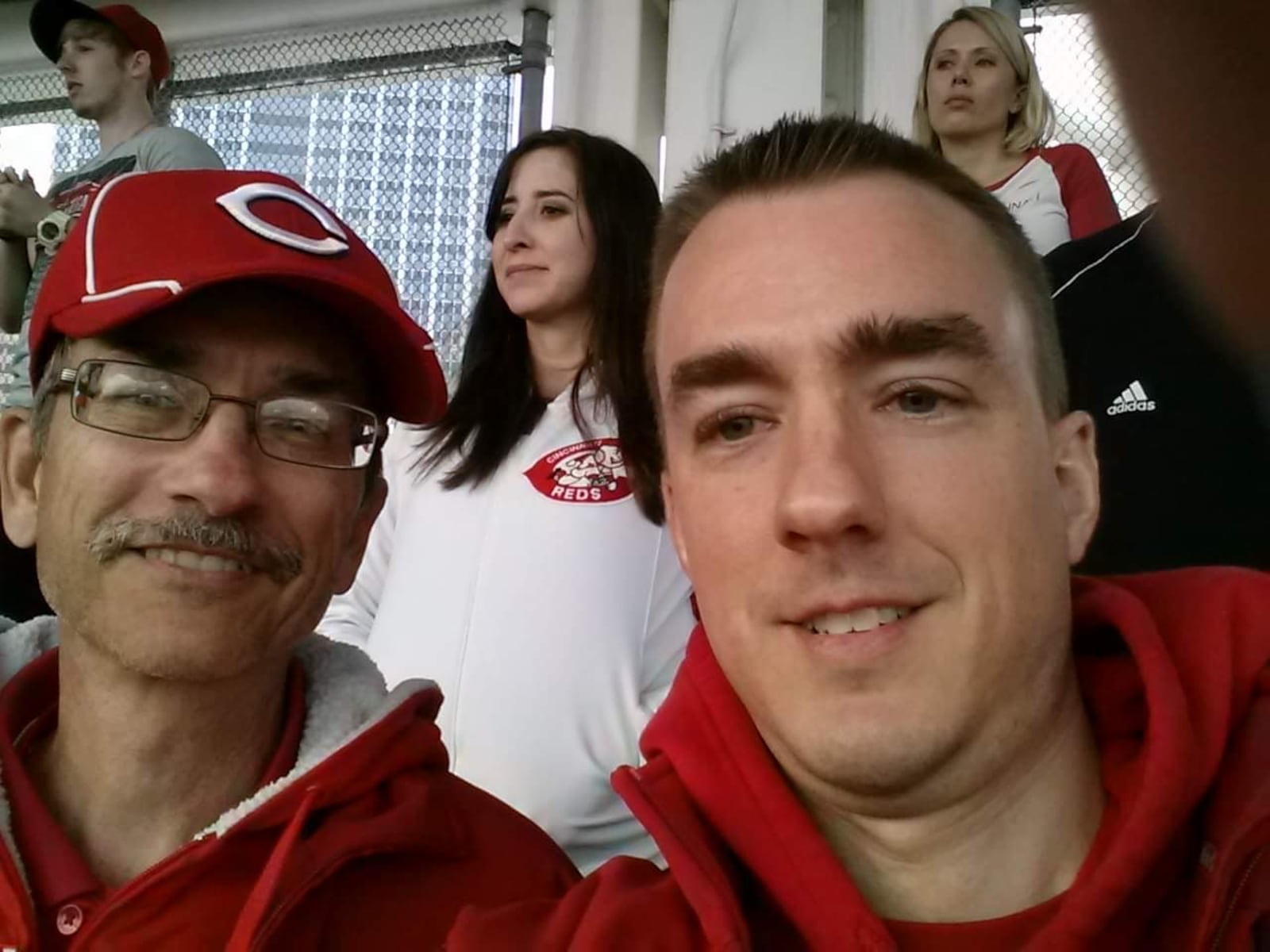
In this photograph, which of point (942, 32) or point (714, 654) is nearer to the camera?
point (714, 654)

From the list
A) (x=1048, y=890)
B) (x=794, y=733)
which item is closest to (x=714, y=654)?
(x=794, y=733)

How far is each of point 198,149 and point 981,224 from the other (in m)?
1.99

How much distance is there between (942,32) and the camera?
2.07 meters

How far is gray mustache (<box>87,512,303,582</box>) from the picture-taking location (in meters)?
0.87

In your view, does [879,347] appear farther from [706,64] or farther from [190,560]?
[706,64]

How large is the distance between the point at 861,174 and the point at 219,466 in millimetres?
577

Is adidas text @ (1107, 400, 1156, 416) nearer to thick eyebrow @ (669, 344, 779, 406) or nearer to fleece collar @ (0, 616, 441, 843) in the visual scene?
thick eyebrow @ (669, 344, 779, 406)

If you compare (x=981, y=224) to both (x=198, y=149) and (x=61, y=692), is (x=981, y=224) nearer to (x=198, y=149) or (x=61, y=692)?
(x=61, y=692)

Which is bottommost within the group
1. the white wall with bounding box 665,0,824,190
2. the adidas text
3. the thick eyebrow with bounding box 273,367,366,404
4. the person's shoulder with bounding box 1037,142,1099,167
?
the thick eyebrow with bounding box 273,367,366,404

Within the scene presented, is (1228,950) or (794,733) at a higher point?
(794,733)

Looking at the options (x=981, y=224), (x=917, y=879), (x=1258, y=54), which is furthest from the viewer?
(x=981, y=224)

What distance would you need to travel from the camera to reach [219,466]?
2.90ft

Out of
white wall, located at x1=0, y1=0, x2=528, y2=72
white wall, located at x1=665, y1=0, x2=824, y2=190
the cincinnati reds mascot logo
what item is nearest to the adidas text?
A: the cincinnati reds mascot logo

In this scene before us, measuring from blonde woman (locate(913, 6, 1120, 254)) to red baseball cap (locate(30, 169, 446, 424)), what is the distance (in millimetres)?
1333
